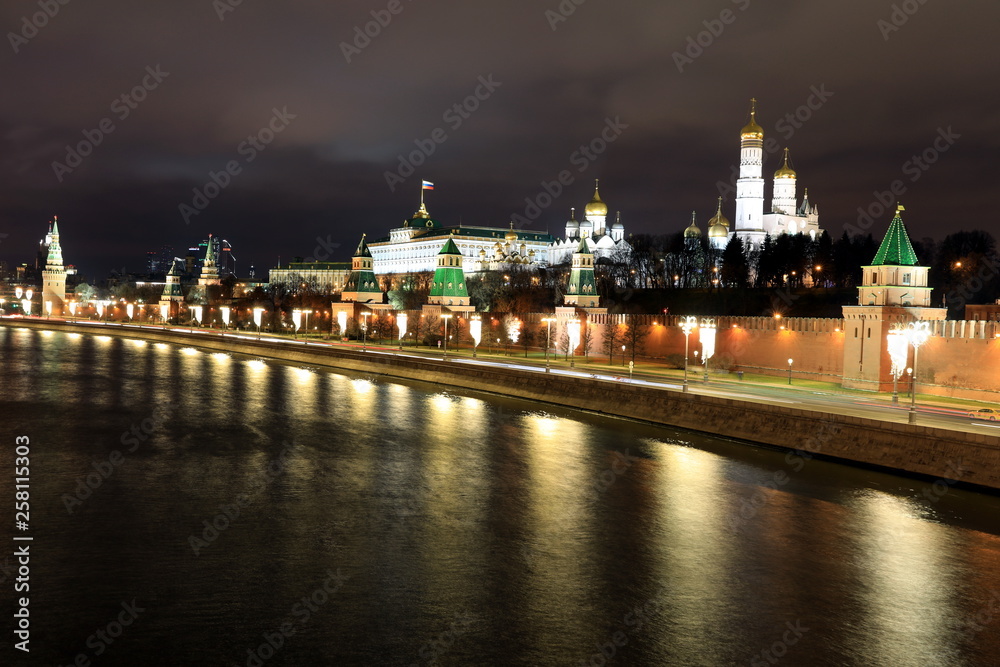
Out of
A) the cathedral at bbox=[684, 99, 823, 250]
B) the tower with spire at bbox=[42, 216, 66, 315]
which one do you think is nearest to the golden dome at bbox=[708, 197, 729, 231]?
the cathedral at bbox=[684, 99, 823, 250]

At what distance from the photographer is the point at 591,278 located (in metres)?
52.8

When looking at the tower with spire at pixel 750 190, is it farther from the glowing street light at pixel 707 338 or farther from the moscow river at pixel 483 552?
the moscow river at pixel 483 552

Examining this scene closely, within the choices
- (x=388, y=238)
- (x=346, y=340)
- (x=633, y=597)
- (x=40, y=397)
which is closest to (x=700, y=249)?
(x=346, y=340)

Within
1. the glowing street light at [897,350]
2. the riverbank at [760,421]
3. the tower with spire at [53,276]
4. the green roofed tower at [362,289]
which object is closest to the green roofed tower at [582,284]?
the riverbank at [760,421]

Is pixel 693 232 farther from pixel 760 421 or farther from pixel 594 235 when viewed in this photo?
pixel 760 421

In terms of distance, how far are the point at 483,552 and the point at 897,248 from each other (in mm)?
23641

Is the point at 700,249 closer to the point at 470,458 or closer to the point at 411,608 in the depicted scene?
the point at 470,458

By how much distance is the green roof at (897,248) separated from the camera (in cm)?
3044

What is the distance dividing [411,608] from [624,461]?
10.5 m

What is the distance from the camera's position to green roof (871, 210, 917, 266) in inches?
1198

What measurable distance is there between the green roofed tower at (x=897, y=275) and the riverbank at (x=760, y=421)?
329 inches

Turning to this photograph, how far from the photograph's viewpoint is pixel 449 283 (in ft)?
189

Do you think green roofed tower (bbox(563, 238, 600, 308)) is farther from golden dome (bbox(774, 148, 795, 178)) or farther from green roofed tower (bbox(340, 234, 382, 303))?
golden dome (bbox(774, 148, 795, 178))

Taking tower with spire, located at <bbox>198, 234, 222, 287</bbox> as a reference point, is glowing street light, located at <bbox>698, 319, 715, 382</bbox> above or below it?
below
